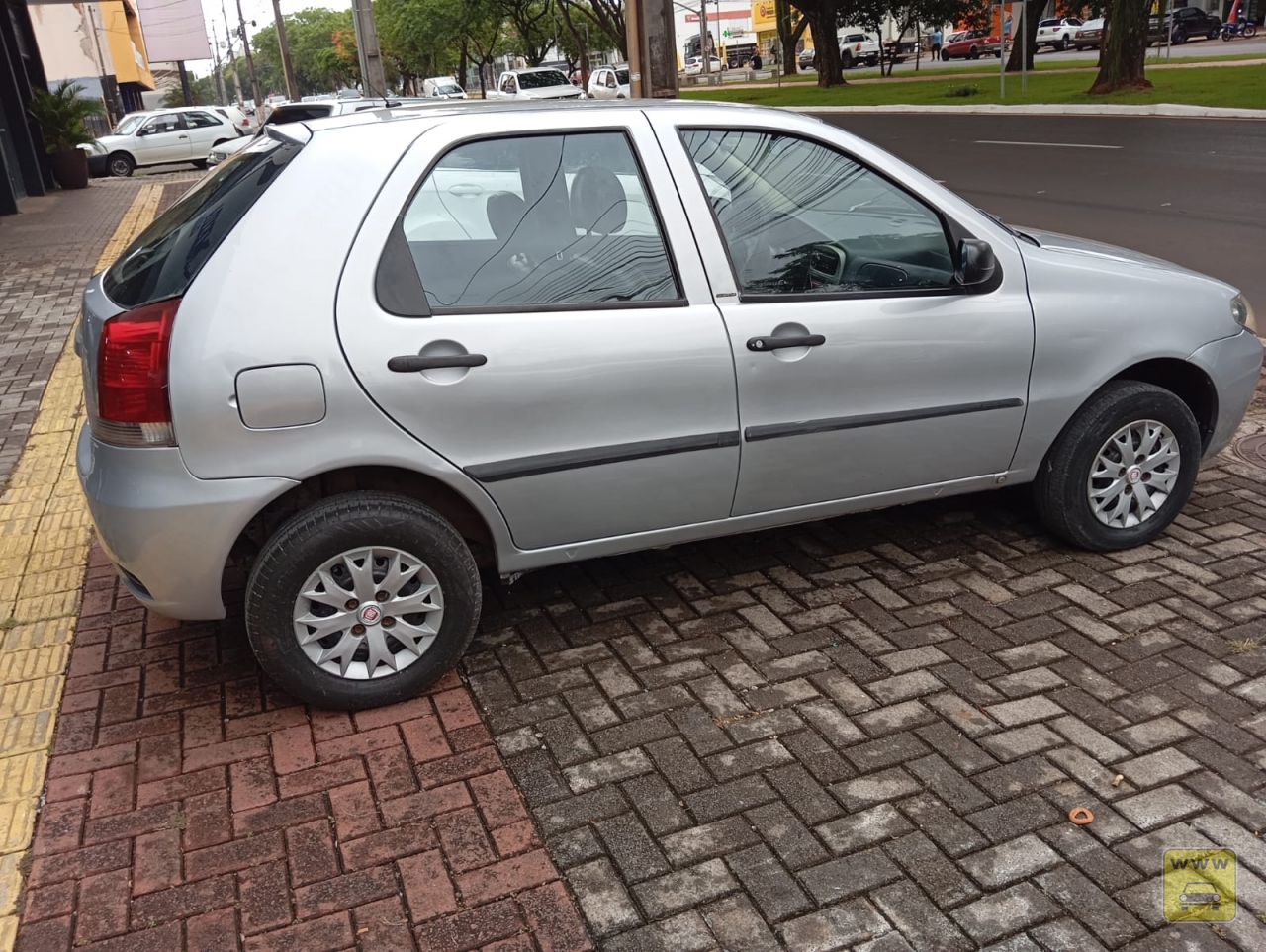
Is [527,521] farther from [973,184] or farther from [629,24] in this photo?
[973,184]

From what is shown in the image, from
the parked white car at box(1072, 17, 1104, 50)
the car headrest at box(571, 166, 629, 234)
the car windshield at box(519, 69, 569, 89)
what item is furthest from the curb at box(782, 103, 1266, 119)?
the parked white car at box(1072, 17, 1104, 50)

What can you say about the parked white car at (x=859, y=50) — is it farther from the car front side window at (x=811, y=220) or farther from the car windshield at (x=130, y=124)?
the car front side window at (x=811, y=220)

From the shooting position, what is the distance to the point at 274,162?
349 cm

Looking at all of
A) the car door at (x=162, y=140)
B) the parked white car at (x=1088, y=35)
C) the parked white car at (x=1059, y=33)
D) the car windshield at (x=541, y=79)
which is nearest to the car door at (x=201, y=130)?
the car door at (x=162, y=140)

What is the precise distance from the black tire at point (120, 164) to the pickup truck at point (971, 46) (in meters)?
44.5

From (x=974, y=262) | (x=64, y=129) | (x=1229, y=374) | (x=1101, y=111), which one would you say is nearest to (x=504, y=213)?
(x=974, y=262)

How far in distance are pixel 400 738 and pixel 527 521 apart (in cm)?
77

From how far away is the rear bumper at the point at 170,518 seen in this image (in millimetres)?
3250

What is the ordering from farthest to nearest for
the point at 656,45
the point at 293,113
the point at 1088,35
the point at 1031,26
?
the point at 1088,35 → the point at 1031,26 → the point at 656,45 → the point at 293,113

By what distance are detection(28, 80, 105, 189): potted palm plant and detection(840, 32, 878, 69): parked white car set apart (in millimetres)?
50413

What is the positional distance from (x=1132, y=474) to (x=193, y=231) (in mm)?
3453

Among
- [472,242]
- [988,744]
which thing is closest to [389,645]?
[472,242]

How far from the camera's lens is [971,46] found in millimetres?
59281

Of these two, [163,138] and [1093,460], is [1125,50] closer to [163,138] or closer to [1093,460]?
[163,138]
